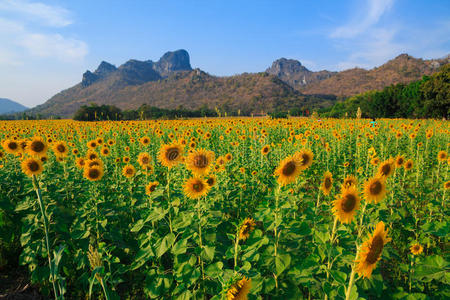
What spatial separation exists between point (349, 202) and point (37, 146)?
4078 millimetres

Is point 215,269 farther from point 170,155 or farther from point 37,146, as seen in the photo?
point 37,146

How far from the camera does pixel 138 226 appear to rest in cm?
257

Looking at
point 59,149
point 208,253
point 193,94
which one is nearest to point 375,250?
point 208,253

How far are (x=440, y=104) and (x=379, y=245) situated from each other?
42907mm

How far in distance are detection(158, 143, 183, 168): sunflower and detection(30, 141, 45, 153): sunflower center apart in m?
1.81

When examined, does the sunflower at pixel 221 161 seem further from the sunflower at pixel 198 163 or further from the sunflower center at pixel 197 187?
the sunflower center at pixel 197 187

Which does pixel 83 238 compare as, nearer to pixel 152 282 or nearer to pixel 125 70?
pixel 152 282

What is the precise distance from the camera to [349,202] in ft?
6.13

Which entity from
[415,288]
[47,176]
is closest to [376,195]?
[415,288]

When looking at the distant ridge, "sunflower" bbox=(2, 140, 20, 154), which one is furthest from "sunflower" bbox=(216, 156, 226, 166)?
the distant ridge

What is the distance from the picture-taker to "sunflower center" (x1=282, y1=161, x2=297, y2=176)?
255 cm

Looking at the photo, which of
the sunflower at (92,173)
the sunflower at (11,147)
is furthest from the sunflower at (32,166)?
the sunflower at (11,147)

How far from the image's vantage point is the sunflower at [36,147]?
3.11 meters

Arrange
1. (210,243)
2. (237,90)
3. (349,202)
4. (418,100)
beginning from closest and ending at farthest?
(349,202) < (210,243) < (418,100) < (237,90)
